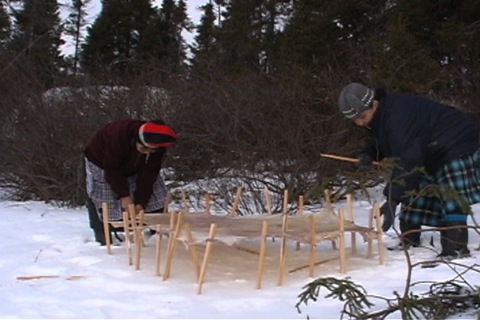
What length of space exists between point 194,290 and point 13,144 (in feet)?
15.9

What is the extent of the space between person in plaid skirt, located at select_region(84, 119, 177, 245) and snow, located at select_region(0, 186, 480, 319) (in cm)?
32

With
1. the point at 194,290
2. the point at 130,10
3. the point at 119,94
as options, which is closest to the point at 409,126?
the point at 194,290

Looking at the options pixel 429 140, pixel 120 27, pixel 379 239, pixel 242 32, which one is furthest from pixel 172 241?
pixel 120 27

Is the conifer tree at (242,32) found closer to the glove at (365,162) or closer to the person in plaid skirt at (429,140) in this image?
the glove at (365,162)

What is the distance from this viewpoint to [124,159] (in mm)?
4938

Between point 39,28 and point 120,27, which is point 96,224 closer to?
point 39,28

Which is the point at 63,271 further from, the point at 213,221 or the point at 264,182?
the point at 264,182

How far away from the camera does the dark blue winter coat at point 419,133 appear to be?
4055mm

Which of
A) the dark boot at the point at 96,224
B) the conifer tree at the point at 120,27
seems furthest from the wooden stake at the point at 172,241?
the conifer tree at the point at 120,27

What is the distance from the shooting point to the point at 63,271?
4.34 metres

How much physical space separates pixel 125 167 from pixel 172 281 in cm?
129

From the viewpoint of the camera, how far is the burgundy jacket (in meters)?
4.85

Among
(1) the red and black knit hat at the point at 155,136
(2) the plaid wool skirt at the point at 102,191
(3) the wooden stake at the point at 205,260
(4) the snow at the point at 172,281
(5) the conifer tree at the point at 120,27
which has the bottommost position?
(4) the snow at the point at 172,281

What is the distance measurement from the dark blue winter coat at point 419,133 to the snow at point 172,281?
23.5 inches
